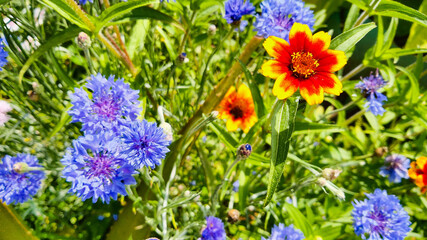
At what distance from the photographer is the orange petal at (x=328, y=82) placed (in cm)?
62

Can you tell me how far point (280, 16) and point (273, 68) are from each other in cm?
33

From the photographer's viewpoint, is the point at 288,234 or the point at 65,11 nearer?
the point at 65,11

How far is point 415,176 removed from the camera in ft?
3.71

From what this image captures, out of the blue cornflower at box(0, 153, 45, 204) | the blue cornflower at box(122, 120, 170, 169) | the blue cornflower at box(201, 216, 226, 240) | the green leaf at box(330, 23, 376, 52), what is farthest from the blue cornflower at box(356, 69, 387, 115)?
the blue cornflower at box(0, 153, 45, 204)

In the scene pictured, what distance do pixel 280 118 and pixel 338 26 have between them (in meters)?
1.32

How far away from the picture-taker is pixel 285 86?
0.61 metres

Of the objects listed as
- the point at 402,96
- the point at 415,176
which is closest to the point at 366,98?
the point at 402,96

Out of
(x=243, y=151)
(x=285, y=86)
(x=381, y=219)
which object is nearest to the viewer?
(x=285, y=86)

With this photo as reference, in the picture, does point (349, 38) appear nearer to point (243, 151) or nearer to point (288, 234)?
point (243, 151)

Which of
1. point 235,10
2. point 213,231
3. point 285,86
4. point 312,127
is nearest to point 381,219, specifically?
point 312,127

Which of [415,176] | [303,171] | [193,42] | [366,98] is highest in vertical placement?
[193,42]

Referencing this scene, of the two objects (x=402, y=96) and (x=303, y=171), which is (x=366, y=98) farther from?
(x=303, y=171)

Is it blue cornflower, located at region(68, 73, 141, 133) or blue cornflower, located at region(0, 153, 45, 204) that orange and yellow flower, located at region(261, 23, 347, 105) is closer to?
blue cornflower, located at region(68, 73, 141, 133)

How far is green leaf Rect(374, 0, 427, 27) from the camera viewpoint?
2.27ft
